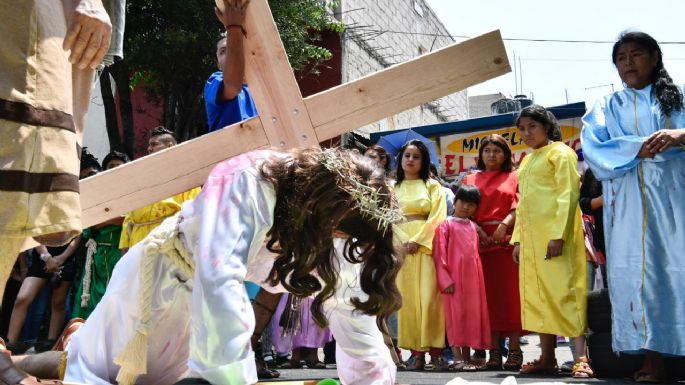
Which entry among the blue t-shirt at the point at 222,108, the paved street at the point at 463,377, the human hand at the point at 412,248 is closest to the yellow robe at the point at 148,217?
the paved street at the point at 463,377

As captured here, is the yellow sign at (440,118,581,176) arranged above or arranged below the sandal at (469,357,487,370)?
above

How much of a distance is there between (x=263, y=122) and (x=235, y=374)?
143 cm

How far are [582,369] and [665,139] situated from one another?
1535 mm

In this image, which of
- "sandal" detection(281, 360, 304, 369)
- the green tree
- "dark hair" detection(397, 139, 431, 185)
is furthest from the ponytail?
the green tree

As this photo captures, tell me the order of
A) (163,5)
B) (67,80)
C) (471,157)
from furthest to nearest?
(471,157)
(163,5)
(67,80)

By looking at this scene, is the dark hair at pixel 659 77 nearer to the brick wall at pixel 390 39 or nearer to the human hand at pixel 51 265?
the human hand at pixel 51 265

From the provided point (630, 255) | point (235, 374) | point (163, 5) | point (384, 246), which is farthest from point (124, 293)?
point (163, 5)

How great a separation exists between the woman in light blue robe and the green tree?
325 inches

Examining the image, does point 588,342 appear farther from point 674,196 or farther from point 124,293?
point 124,293

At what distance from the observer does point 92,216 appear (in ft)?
11.1

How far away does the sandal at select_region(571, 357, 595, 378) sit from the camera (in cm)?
480

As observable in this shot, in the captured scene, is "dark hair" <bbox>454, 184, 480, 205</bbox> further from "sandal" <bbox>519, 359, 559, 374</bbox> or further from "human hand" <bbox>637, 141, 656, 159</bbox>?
"human hand" <bbox>637, 141, 656, 159</bbox>

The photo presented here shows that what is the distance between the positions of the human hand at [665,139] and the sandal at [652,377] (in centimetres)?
121

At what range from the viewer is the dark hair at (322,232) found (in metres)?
2.56
